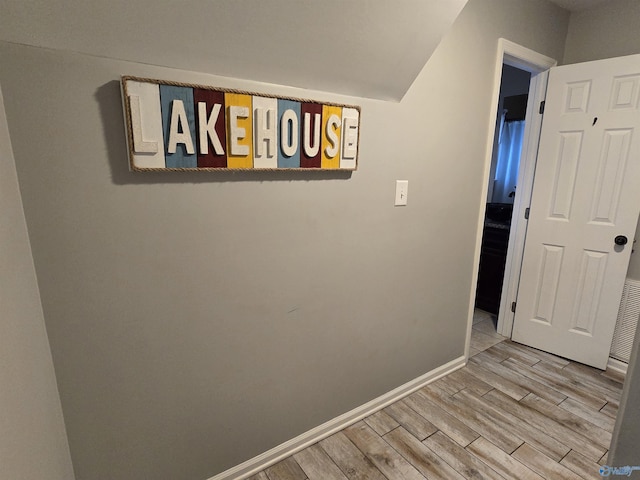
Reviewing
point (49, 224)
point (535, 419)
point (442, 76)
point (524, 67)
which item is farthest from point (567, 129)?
point (49, 224)

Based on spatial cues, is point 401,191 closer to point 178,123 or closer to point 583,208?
point 178,123

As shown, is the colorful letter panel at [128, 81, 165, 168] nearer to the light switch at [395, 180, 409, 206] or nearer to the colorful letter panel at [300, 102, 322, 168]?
the colorful letter panel at [300, 102, 322, 168]

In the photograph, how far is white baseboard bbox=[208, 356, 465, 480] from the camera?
152cm

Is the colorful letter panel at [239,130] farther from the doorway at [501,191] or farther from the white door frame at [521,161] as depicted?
the doorway at [501,191]

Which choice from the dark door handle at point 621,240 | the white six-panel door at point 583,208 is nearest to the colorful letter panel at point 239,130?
the white six-panel door at point 583,208

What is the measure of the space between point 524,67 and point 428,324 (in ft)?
6.38

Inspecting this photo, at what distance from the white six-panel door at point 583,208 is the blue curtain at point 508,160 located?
1411mm

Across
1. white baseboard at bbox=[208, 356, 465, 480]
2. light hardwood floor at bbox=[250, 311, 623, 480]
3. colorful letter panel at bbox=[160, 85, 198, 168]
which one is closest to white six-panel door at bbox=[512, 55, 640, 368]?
light hardwood floor at bbox=[250, 311, 623, 480]

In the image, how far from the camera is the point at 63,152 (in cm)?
95

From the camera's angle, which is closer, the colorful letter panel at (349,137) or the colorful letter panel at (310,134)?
the colorful letter panel at (310,134)

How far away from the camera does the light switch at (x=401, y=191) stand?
1.74 meters

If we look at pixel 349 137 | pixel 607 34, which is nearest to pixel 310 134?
pixel 349 137

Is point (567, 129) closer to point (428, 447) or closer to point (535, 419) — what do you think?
point (535, 419)

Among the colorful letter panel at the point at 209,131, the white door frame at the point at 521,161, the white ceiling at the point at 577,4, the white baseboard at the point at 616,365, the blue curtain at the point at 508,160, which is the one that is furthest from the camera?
the blue curtain at the point at 508,160
